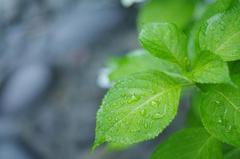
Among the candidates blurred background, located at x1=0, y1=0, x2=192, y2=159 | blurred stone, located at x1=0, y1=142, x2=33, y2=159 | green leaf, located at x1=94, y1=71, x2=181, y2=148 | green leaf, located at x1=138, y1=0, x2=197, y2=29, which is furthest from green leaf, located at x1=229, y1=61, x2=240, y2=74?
blurred stone, located at x1=0, y1=142, x2=33, y2=159

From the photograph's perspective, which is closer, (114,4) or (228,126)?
(228,126)

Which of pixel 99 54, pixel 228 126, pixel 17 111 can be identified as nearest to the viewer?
pixel 228 126

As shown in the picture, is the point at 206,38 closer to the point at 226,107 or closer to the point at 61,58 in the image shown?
the point at 226,107

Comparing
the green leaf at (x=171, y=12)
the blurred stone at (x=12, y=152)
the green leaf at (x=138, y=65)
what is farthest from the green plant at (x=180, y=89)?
the blurred stone at (x=12, y=152)

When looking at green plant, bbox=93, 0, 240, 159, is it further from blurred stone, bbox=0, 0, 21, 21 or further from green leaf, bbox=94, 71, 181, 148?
blurred stone, bbox=0, 0, 21, 21

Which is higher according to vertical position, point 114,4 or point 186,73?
point 186,73

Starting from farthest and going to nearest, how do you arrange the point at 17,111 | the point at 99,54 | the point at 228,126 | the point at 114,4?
the point at 114,4 < the point at 99,54 < the point at 17,111 < the point at 228,126

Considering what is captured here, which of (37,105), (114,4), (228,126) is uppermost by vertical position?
(228,126)

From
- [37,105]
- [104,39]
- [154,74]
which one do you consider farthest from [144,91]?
[104,39]
